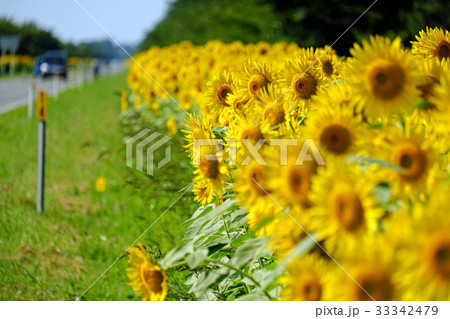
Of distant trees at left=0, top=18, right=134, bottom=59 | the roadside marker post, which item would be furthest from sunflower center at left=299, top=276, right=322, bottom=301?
distant trees at left=0, top=18, right=134, bottom=59

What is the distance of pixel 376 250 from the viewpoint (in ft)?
4.34

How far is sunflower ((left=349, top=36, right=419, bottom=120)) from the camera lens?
167cm

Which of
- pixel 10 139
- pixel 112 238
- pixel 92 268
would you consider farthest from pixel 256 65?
pixel 10 139

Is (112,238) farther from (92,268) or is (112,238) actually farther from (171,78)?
(171,78)

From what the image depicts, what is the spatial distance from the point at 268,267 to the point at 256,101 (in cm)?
74

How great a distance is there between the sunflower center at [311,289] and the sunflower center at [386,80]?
560 millimetres

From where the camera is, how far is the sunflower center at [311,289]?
1.50 m

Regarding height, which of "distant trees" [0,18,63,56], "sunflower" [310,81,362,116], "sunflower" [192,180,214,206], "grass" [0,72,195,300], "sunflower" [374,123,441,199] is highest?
"distant trees" [0,18,63,56]

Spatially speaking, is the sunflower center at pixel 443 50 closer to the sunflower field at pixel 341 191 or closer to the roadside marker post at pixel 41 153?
the sunflower field at pixel 341 191

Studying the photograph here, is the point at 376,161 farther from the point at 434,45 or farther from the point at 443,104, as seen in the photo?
the point at 434,45

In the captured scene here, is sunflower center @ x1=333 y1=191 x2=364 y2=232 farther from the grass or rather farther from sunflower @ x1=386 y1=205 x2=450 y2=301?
the grass

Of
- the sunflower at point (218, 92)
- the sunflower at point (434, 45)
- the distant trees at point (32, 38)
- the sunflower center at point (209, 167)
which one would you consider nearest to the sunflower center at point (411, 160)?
the sunflower center at point (209, 167)

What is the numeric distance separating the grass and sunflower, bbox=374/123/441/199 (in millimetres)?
1398
